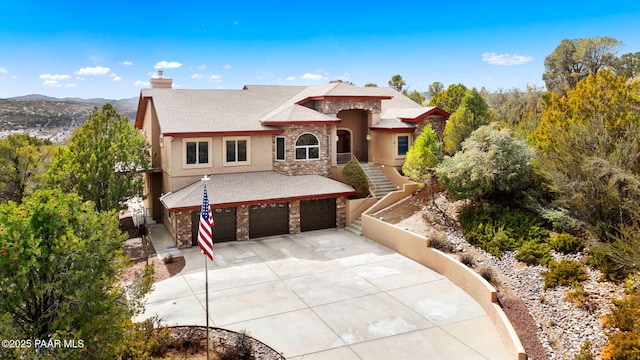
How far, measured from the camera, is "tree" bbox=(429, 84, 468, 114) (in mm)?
35719

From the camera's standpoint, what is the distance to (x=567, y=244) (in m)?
15.8

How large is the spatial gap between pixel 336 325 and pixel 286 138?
14.0 metres

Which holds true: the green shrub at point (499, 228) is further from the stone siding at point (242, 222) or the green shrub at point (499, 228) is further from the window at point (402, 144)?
the stone siding at point (242, 222)

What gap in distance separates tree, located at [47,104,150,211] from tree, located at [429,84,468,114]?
2435cm

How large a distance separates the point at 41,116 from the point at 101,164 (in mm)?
61936

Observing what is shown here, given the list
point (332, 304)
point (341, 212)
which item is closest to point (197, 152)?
point (341, 212)

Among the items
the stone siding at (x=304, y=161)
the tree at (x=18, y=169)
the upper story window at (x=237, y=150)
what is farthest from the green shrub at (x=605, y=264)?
the tree at (x=18, y=169)

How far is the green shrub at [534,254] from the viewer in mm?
15802

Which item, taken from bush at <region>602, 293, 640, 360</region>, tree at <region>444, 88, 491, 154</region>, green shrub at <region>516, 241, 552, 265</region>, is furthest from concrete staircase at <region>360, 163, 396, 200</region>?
bush at <region>602, 293, 640, 360</region>

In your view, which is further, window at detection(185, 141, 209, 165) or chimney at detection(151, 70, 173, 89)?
chimney at detection(151, 70, 173, 89)

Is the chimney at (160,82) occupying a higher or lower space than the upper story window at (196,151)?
higher

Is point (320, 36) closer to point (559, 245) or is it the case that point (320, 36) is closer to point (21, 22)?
point (21, 22)

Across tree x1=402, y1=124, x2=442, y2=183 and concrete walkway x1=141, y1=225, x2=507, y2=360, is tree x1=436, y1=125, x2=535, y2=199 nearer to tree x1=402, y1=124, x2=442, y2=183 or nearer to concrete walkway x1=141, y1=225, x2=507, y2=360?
tree x1=402, y1=124, x2=442, y2=183

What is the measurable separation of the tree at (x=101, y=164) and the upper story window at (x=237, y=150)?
15.5 ft
